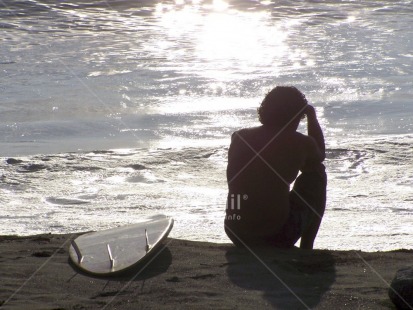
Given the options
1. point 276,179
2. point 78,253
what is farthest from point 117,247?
point 276,179

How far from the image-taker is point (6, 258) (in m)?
4.12

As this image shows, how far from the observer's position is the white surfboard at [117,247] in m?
3.96

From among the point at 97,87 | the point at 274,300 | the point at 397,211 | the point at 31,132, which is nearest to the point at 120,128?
the point at 31,132

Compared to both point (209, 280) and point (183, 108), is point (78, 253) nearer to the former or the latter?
point (209, 280)

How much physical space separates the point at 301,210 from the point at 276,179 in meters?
0.21

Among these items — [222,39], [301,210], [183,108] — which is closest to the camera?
[301,210]

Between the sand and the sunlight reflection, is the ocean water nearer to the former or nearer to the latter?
the sunlight reflection

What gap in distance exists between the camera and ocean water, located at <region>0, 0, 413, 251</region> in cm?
601

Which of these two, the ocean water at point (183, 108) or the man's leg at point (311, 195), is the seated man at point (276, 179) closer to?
the man's leg at point (311, 195)

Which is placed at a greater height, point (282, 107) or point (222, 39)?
point (282, 107)

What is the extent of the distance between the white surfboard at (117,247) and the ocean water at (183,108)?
2.52 ft

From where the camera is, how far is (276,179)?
4.24m

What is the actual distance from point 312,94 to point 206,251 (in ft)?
19.9

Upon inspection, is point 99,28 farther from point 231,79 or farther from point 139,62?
point 231,79
